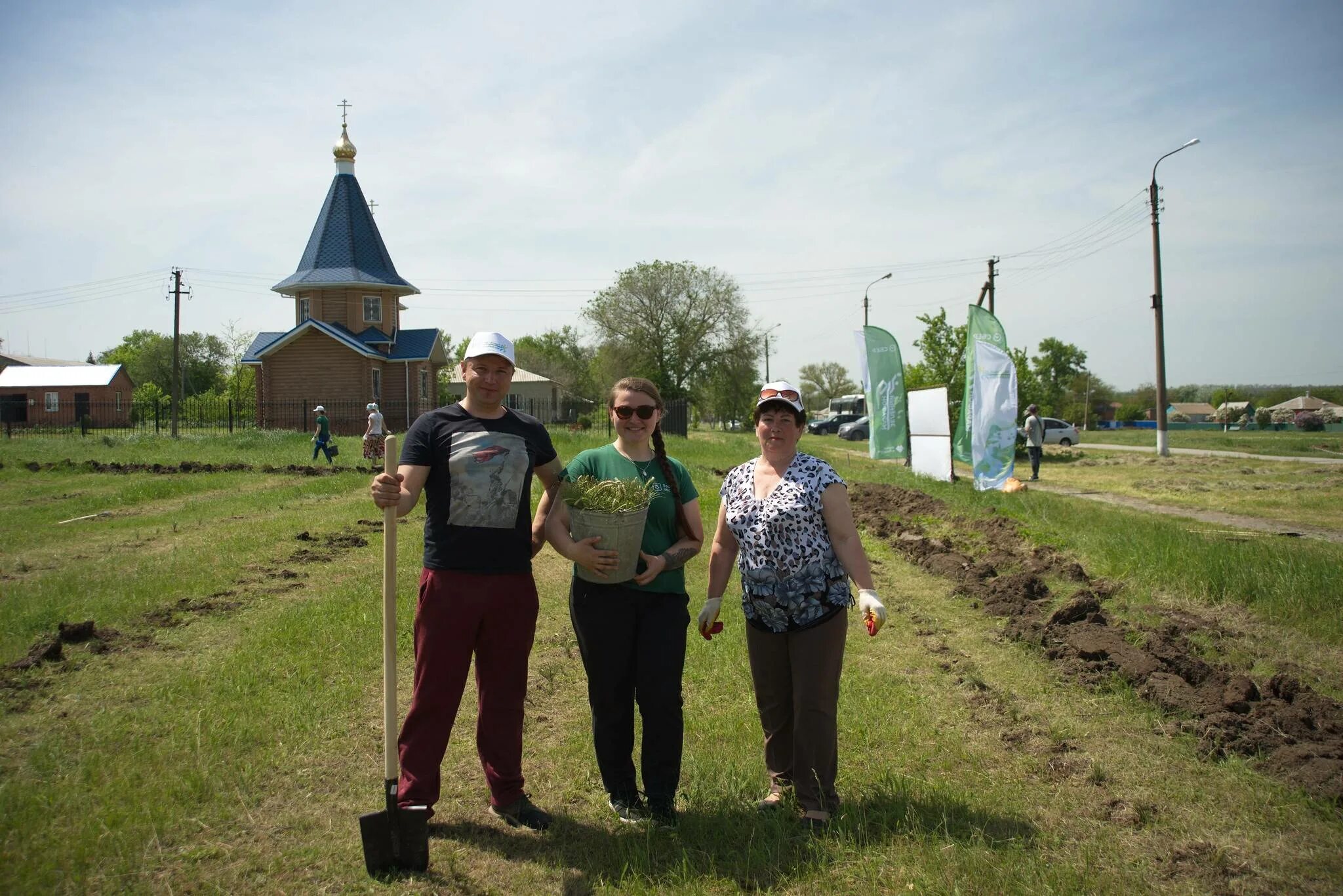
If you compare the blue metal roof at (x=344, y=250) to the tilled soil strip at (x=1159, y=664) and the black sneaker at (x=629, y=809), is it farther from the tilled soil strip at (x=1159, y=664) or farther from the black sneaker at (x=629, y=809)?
the black sneaker at (x=629, y=809)

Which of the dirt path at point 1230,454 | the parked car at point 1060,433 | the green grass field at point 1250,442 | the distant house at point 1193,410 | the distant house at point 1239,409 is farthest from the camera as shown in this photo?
the distant house at point 1193,410

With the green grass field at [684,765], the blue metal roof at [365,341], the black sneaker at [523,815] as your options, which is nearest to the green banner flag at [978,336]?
the green grass field at [684,765]

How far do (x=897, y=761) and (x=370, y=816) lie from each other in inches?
103

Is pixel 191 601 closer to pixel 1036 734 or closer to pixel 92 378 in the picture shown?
pixel 1036 734

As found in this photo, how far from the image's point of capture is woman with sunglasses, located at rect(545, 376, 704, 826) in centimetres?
390

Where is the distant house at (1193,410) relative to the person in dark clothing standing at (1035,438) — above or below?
above

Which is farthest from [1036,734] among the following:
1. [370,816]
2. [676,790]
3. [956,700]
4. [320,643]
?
[320,643]

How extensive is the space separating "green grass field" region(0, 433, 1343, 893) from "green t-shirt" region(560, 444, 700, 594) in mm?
1063

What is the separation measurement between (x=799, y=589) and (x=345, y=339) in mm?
35855

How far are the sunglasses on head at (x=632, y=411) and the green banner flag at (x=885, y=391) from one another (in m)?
19.6

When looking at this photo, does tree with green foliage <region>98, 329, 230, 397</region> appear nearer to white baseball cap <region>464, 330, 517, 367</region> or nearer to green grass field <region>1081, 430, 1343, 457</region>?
green grass field <region>1081, 430, 1343, 457</region>

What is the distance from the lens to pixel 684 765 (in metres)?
4.60

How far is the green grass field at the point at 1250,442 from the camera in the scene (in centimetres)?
3322

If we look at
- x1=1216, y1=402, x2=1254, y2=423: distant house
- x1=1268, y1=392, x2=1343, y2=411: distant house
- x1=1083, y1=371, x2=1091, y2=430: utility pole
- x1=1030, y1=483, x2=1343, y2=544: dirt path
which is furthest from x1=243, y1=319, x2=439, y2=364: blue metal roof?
x1=1268, y1=392, x2=1343, y2=411: distant house
